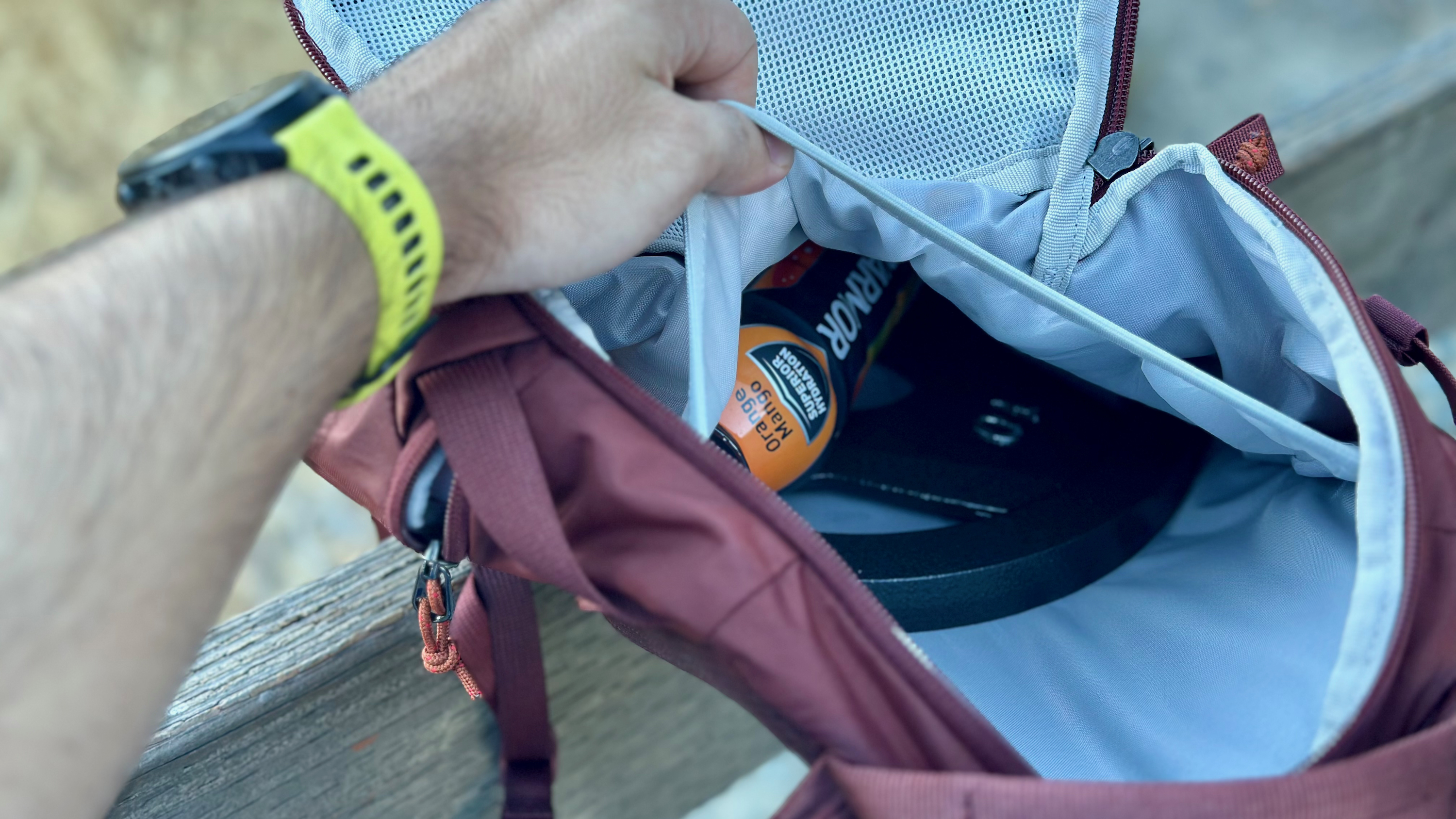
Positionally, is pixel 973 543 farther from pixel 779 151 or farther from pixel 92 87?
pixel 92 87

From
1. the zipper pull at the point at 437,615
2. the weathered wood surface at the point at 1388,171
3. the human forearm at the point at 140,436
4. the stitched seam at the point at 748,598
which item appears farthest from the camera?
the weathered wood surface at the point at 1388,171

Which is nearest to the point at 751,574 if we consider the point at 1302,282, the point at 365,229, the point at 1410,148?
the point at 365,229

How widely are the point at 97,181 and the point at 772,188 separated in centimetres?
107

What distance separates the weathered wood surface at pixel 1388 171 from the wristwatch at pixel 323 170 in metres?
1.05

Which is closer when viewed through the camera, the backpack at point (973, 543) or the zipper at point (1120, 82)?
the backpack at point (973, 543)

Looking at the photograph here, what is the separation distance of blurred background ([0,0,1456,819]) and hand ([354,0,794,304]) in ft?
2.98

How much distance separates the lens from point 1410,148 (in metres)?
1.17

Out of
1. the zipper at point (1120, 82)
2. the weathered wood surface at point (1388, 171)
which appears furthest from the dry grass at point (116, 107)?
the weathered wood surface at point (1388, 171)

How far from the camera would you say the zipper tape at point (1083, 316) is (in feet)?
1.56

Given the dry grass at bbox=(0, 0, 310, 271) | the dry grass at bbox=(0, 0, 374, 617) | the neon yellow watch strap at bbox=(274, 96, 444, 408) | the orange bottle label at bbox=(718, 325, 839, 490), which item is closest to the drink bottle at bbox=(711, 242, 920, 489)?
the orange bottle label at bbox=(718, 325, 839, 490)

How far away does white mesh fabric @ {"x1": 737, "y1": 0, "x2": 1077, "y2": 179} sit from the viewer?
601 millimetres

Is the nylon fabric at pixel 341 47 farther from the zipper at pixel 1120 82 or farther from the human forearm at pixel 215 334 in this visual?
the zipper at pixel 1120 82

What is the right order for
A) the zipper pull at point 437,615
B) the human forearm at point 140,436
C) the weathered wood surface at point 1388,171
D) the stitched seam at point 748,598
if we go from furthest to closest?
the weathered wood surface at point 1388,171
the zipper pull at point 437,615
the stitched seam at point 748,598
the human forearm at point 140,436

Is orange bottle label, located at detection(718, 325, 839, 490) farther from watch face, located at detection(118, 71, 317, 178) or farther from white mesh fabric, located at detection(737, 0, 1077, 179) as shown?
watch face, located at detection(118, 71, 317, 178)
